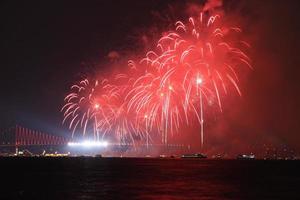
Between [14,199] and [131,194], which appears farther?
[131,194]

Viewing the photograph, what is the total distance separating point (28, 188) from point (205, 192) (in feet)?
85.3

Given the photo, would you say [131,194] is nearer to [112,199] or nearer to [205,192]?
[112,199]

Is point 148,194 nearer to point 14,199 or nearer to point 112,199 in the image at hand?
point 112,199

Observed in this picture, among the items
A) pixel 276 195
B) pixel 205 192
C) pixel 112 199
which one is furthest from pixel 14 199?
pixel 276 195

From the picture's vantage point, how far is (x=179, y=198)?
205 ft

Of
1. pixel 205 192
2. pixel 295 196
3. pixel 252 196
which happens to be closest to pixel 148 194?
pixel 205 192

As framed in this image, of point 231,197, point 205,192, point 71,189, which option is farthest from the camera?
point 71,189

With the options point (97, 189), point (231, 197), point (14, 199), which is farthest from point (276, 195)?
point (14, 199)

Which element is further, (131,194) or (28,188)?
(28,188)

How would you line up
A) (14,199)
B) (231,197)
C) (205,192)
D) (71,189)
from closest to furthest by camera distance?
(14,199), (231,197), (205,192), (71,189)

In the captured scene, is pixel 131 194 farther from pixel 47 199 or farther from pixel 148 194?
pixel 47 199

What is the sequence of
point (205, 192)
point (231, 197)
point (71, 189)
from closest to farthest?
point (231, 197) → point (205, 192) → point (71, 189)

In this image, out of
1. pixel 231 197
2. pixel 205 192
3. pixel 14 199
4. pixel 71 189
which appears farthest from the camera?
pixel 71 189

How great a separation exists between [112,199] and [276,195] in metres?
21.9
